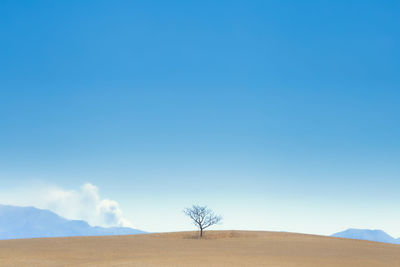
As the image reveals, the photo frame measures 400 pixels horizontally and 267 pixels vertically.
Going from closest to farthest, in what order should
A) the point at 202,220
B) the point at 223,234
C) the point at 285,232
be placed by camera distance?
the point at 202,220
the point at 223,234
the point at 285,232

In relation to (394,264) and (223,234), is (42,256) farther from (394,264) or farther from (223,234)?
(223,234)

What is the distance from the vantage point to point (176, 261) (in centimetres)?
2586

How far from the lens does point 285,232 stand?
66.2 meters

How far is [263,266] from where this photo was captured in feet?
77.4

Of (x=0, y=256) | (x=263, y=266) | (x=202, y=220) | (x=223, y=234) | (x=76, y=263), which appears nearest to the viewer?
(x=263, y=266)

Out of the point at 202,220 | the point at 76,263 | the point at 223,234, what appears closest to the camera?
the point at 76,263

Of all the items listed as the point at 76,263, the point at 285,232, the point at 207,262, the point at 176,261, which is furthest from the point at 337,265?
the point at 285,232

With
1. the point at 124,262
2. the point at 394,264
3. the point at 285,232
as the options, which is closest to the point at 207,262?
the point at 124,262

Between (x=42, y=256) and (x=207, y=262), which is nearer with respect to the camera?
(x=207, y=262)

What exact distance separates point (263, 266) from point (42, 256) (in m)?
17.9

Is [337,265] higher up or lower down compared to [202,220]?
lower down

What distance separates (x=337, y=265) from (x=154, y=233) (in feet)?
146

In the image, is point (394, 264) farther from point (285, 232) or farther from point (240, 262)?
point (285, 232)

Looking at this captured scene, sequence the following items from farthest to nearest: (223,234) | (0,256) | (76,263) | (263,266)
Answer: (223,234)
(0,256)
(76,263)
(263,266)
